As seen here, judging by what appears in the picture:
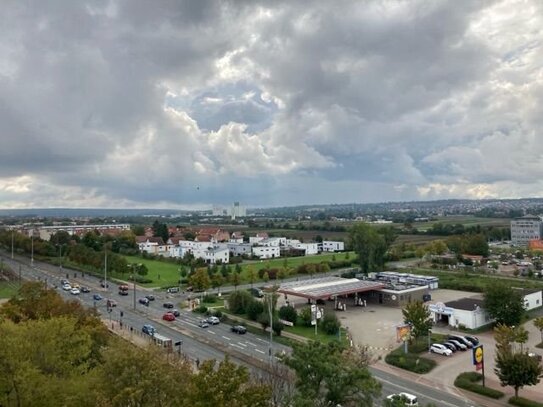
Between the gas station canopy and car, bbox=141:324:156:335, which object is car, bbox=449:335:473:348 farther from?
car, bbox=141:324:156:335

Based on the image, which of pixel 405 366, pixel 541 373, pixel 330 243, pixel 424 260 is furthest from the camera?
pixel 330 243

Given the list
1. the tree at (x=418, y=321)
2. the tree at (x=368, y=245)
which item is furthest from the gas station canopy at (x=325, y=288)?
the tree at (x=368, y=245)

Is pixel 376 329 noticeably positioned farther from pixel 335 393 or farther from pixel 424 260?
pixel 424 260

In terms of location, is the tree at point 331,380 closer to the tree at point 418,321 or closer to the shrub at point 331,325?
the tree at point 418,321

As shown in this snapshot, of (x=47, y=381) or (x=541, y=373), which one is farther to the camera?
(x=541, y=373)

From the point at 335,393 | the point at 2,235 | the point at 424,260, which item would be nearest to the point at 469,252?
the point at 424,260
